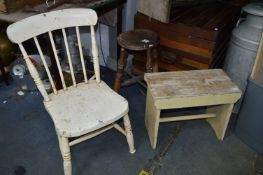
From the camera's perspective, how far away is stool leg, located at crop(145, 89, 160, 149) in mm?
1643

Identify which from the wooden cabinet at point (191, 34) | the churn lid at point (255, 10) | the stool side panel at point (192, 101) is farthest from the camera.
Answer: the wooden cabinet at point (191, 34)

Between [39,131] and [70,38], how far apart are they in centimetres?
83

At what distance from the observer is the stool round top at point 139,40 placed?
1.83 m

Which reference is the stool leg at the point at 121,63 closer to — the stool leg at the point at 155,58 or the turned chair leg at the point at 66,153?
the stool leg at the point at 155,58

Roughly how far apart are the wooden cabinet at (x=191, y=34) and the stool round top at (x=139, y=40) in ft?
0.44

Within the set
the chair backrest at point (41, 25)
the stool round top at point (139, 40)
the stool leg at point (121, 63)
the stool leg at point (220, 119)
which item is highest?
the chair backrest at point (41, 25)

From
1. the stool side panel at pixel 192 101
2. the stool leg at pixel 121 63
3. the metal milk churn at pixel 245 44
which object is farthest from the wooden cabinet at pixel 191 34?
the stool side panel at pixel 192 101

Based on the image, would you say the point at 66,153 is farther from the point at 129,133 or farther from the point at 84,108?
the point at 129,133

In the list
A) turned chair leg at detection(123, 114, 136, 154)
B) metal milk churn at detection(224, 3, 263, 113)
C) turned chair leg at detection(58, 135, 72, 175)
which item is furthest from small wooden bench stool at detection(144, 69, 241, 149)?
turned chair leg at detection(58, 135, 72, 175)

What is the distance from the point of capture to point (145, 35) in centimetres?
197

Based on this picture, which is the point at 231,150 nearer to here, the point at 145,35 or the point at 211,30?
the point at 211,30

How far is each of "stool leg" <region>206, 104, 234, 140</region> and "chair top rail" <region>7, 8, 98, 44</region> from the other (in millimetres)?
1040

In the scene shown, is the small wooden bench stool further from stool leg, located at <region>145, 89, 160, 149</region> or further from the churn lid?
the churn lid

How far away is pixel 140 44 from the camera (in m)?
1.84
